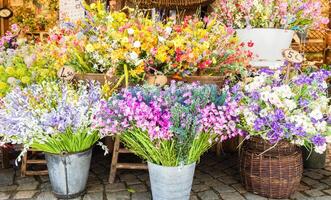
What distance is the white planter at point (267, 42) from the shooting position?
3166mm

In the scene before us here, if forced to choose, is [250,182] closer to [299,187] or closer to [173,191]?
[299,187]

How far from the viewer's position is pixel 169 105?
7.49ft

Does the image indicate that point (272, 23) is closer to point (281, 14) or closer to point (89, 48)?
point (281, 14)

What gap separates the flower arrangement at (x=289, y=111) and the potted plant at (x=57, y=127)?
1117mm

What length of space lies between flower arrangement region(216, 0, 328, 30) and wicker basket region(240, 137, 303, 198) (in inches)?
43.5

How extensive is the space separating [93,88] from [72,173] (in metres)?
0.65

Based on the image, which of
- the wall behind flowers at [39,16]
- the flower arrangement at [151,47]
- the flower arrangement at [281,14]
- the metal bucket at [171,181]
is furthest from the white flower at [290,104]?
the wall behind flowers at [39,16]

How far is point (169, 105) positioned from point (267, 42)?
4.50ft

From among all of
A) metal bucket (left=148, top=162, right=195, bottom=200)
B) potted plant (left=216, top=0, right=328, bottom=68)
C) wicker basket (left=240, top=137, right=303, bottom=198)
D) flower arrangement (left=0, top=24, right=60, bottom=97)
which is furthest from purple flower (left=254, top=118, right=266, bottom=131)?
flower arrangement (left=0, top=24, right=60, bottom=97)

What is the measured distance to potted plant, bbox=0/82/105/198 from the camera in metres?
2.41

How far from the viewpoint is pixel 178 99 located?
2324mm

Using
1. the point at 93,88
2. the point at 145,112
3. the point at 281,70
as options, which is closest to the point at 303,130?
the point at 281,70

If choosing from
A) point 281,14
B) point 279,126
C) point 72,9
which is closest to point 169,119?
point 279,126

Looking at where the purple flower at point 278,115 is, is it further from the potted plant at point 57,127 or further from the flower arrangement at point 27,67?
the flower arrangement at point 27,67
